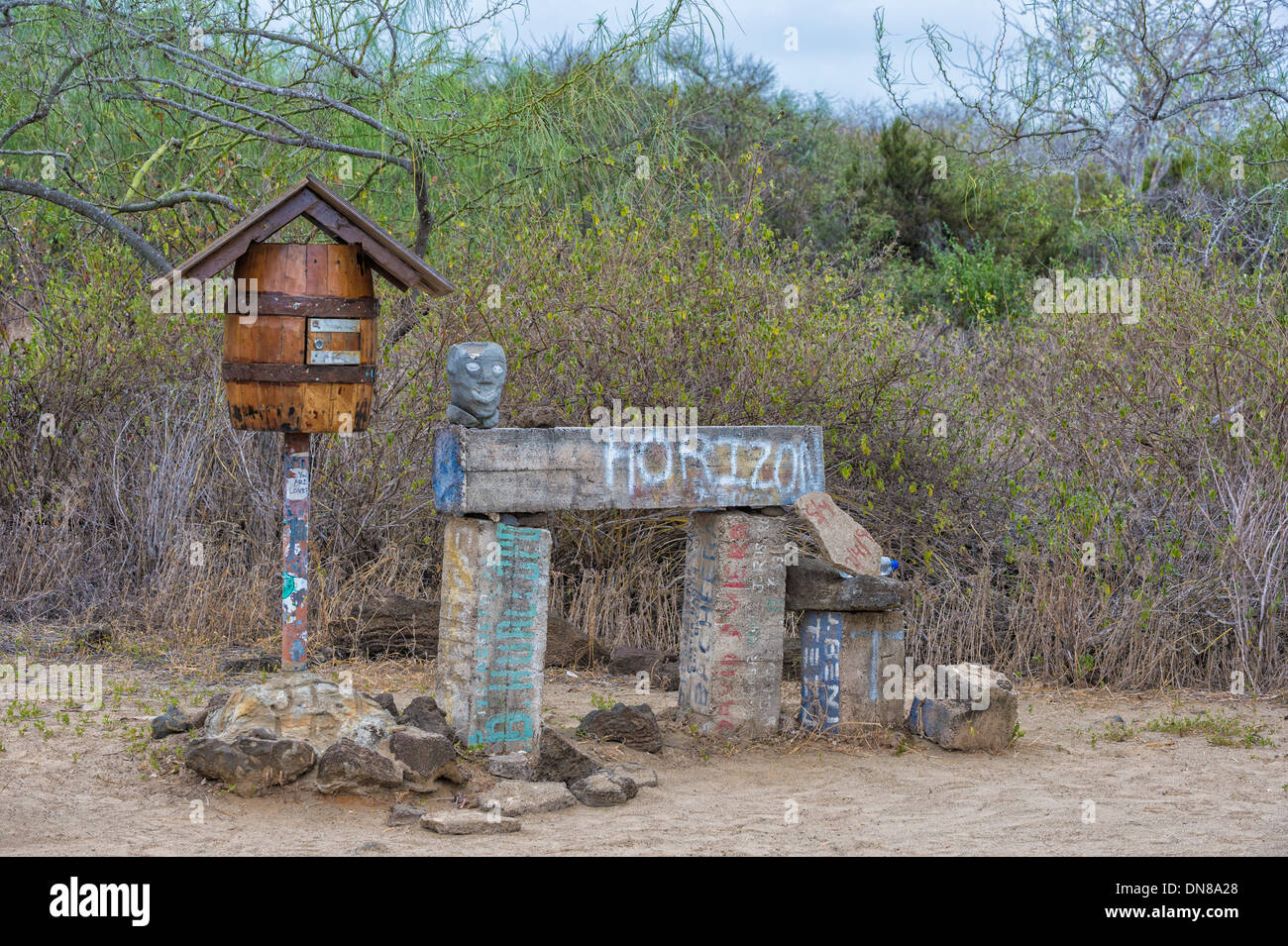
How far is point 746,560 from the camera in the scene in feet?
20.8

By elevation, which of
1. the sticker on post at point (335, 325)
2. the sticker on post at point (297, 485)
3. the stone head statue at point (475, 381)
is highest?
the sticker on post at point (335, 325)

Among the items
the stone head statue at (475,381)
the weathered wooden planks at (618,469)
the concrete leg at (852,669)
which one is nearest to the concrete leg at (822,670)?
the concrete leg at (852,669)

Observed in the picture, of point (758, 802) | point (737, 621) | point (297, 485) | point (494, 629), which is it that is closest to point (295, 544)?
point (297, 485)

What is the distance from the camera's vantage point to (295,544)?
5.62 meters

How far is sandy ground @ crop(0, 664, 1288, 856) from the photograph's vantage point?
16.0 ft

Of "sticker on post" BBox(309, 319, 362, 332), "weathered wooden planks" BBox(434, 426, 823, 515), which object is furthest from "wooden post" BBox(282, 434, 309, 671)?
"weathered wooden planks" BBox(434, 426, 823, 515)

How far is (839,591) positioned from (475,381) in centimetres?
209

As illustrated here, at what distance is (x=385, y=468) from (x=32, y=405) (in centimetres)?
260

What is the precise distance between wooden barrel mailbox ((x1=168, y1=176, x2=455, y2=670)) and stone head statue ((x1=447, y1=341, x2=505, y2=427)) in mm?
419

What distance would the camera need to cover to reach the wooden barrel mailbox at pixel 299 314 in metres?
5.37

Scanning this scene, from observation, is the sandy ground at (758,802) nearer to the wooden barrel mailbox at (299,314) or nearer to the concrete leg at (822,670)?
the concrete leg at (822,670)

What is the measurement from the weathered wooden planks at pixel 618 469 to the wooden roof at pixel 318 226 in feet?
2.59

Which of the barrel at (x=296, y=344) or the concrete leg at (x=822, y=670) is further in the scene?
the concrete leg at (x=822, y=670)

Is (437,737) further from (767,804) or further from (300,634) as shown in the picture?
(767,804)
